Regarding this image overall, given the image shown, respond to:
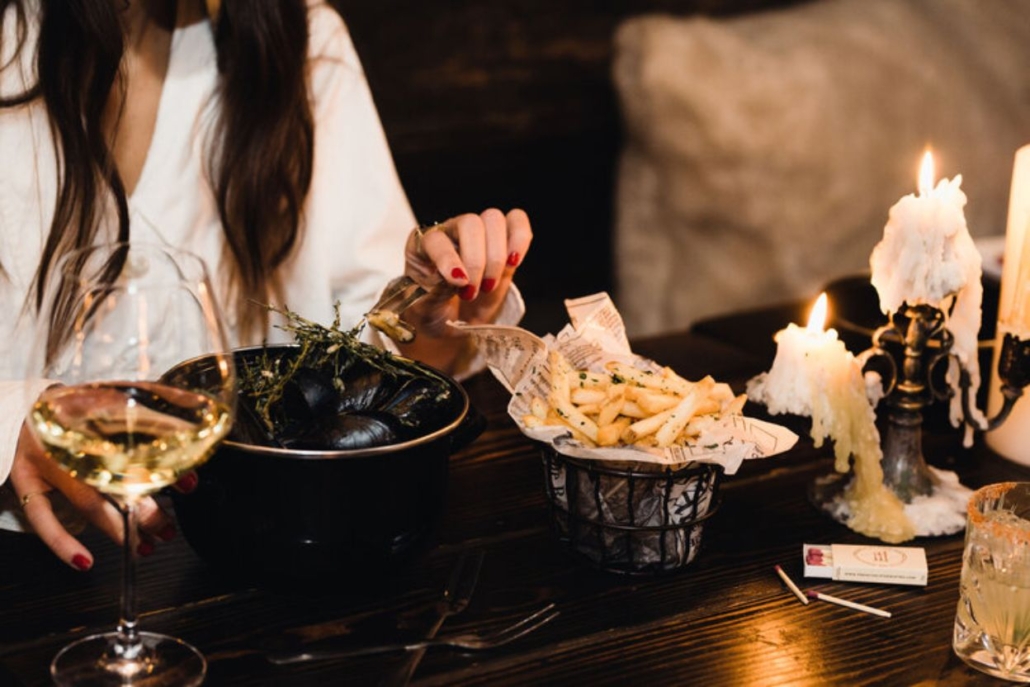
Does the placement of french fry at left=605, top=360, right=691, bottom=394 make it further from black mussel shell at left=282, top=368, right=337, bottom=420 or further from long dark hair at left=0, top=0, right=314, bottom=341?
long dark hair at left=0, top=0, right=314, bottom=341

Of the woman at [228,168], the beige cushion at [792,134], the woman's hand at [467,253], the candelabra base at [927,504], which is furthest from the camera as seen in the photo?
the beige cushion at [792,134]

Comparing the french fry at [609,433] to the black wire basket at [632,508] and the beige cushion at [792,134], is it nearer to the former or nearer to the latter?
the black wire basket at [632,508]

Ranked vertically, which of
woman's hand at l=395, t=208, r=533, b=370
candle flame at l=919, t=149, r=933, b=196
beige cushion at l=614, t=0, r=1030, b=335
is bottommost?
beige cushion at l=614, t=0, r=1030, b=335

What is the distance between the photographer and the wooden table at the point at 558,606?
938 mm

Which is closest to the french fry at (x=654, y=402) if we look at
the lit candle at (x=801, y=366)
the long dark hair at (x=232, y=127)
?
the lit candle at (x=801, y=366)

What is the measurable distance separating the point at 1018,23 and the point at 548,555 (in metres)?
2.68

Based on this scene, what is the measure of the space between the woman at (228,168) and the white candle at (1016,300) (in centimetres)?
48

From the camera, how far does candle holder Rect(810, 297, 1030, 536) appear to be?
1.17 meters

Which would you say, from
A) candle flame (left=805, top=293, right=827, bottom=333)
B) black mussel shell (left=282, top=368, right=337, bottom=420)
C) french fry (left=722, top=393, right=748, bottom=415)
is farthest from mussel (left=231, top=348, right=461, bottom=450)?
candle flame (left=805, top=293, right=827, bottom=333)

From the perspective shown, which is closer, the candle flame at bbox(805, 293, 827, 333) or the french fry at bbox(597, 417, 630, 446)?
the french fry at bbox(597, 417, 630, 446)

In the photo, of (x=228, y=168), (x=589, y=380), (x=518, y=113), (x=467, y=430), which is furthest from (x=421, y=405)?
(x=518, y=113)

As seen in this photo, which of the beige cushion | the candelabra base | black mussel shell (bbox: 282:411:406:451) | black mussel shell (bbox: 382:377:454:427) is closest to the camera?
black mussel shell (bbox: 282:411:406:451)

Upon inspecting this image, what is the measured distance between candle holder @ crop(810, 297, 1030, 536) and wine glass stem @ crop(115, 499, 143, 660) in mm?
629

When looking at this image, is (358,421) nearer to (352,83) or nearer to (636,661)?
(636,661)
